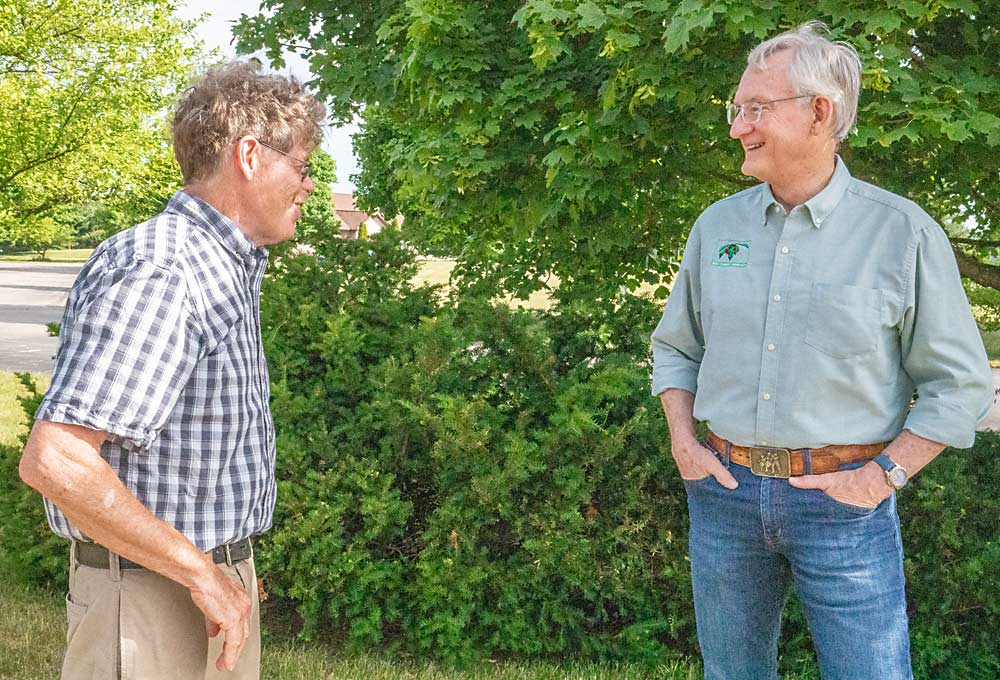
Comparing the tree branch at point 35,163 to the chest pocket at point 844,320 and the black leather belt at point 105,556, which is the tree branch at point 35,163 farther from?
the chest pocket at point 844,320

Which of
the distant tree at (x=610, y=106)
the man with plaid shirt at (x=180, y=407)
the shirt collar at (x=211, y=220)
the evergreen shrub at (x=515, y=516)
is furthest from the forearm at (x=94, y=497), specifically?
the distant tree at (x=610, y=106)

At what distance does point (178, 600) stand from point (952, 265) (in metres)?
1.97

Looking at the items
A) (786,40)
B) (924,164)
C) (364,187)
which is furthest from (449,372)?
(364,187)

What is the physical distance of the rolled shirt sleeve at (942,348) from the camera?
215 cm

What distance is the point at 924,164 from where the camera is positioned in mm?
5387

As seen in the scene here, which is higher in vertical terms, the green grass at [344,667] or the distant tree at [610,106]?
the distant tree at [610,106]

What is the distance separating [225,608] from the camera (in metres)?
1.72

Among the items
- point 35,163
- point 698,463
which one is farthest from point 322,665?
point 35,163

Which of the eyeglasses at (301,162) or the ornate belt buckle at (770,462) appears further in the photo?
the ornate belt buckle at (770,462)

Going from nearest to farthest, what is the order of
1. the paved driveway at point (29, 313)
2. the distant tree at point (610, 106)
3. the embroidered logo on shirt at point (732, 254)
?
the embroidered logo on shirt at point (732, 254) < the distant tree at point (610, 106) < the paved driveway at point (29, 313)

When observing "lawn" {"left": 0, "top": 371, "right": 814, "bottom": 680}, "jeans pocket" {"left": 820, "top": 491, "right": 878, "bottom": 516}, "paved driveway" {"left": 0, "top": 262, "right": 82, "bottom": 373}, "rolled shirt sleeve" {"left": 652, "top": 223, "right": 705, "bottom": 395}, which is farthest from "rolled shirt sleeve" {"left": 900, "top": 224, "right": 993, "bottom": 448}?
"paved driveway" {"left": 0, "top": 262, "right": 82, "bottom": 373}

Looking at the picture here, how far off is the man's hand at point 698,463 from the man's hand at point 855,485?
200mm

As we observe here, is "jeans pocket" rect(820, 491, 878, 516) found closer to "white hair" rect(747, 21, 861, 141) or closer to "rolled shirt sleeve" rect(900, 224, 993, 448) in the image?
"rolled shirt sleeve" rect(900, 224, 993, 448)

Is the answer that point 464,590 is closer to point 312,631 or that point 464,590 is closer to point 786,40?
point 312,631
